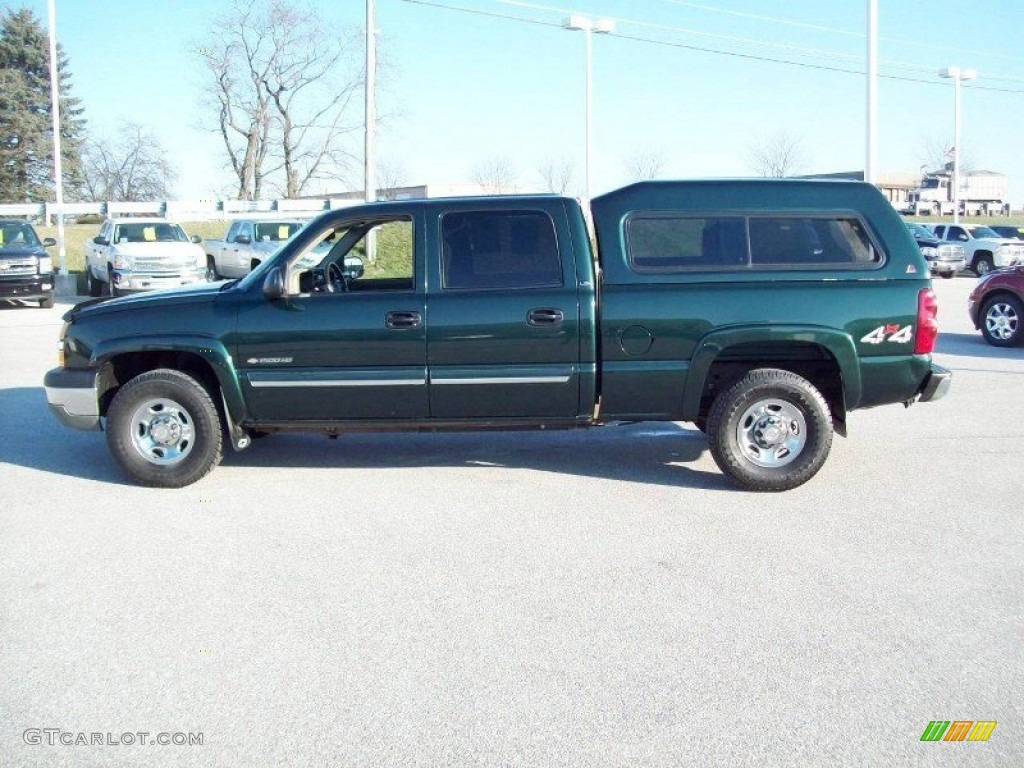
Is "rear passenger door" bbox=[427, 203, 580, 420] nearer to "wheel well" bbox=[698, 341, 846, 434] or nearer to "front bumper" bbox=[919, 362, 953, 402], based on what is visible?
"wheel well" bbox=[698, 341, 846, 434]

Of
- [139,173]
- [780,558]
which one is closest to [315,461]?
[780,558]

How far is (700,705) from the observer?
3.68 metres

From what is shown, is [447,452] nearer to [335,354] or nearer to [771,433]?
[335,354]

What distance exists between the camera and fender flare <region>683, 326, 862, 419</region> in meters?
6.47

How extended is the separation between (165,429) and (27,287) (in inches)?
653

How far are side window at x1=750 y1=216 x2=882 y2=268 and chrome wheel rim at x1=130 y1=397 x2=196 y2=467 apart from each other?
13.2 ft

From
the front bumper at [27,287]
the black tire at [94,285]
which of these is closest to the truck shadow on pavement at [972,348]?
the front bumper at [27,287]

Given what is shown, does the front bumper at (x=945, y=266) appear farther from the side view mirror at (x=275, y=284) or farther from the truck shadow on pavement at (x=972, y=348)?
the side view mirror at (x=275, y=284)

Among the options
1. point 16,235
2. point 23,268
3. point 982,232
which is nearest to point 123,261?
point 23,268

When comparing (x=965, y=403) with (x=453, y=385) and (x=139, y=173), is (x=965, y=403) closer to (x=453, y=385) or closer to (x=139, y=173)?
(x=453, y=385)

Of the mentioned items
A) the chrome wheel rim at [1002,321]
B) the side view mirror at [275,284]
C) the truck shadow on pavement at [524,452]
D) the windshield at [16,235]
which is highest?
the windshield at [16,235]

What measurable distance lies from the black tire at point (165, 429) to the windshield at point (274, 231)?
59.7 ft

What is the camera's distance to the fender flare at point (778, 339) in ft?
21.2

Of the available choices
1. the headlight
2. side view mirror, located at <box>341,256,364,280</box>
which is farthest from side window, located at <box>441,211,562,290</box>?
the headlight
